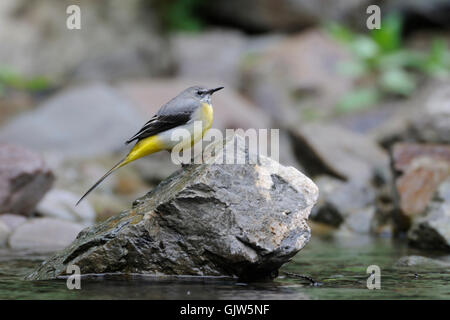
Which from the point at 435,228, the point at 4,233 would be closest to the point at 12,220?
the point at 4,233

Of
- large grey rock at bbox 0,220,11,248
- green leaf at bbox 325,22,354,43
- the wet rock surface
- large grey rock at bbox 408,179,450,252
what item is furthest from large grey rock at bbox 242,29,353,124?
large grey rock at bbox 0,220,11,248

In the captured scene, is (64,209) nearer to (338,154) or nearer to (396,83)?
(338,154)

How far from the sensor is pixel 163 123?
6777mm

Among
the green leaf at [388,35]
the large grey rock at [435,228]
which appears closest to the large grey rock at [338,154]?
the large grey rock at [435,228]

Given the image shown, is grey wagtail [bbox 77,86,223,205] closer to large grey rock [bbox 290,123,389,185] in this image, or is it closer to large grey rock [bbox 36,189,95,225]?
large grey rock [bbox 36,189,95,225]

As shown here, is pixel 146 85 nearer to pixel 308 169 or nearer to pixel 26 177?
pixel 308 169

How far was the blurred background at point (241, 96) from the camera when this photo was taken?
33.3 ft

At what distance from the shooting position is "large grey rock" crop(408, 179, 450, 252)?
8.09 meters

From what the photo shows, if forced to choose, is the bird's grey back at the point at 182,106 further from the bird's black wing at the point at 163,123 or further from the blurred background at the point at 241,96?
the blurred background at the point at 241,96

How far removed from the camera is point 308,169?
13219 mm

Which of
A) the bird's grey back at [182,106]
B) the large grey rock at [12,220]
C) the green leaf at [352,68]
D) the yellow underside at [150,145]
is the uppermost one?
the green leaf at [352,68]

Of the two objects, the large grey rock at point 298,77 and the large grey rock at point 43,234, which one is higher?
the large grey rock at point 298,77

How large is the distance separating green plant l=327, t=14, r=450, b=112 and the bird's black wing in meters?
10.8

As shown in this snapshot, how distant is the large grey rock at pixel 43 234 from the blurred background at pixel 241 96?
2 centimetres
